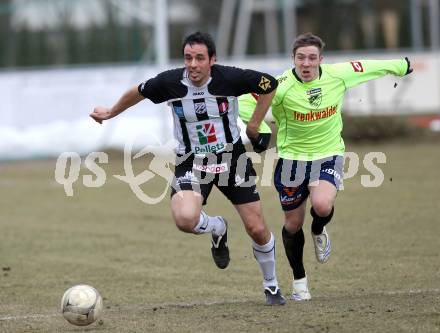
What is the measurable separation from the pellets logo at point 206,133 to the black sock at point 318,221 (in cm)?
111

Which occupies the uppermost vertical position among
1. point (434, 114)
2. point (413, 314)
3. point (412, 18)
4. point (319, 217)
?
point (412, 18)

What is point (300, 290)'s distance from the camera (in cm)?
822

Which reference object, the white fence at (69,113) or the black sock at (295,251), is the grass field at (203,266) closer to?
the black sock at (295,251)

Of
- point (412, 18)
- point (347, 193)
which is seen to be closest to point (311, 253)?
point (347, 193)

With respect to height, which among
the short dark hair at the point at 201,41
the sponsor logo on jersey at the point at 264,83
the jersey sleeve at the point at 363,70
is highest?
the short dark hair at the point at 201,41

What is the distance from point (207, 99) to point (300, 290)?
6.00 feet

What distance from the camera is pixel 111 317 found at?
24.8 ft

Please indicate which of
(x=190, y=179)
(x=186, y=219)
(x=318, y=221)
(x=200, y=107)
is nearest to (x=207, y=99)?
(x=200, y=107)

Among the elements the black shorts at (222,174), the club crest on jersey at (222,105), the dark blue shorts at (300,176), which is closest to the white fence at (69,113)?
the dark blue shorts at (300,176)

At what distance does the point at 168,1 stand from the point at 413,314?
26865mm

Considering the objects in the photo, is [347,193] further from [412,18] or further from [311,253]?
[412,18]

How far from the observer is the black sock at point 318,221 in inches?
323

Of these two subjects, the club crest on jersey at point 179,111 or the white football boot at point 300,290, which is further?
the white football boot at point 300,290

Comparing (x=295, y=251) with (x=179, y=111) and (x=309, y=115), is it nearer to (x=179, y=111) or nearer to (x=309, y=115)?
(x=309, y=115)
